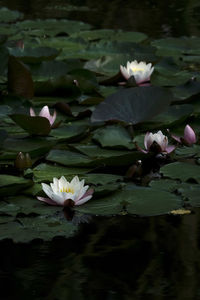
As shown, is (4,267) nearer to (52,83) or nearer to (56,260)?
(56,260)

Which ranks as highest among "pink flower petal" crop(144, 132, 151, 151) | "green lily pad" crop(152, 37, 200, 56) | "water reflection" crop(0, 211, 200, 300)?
"green lily pad" crop(152, 37, 200, 56)

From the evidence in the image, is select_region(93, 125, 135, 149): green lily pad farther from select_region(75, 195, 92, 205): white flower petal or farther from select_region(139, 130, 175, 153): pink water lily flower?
select_region(75, 195, 92, 205): white flower petal

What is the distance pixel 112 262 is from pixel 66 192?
39 centimetres

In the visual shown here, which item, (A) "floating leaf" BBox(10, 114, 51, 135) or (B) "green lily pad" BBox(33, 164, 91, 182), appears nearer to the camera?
(B) "green lily pad" BBox(33, 164, 91, 182)

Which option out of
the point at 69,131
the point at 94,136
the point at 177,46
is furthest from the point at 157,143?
the point at 177,46

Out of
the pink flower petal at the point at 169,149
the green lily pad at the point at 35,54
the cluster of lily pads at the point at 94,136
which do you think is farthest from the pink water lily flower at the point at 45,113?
the green lily pad at the point at 35,54

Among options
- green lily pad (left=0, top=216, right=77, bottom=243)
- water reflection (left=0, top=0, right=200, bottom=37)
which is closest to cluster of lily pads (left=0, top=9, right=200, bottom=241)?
green lily pad (left=0, top=216, right=77, bottom=243)

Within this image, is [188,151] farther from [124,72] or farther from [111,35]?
[111,35]

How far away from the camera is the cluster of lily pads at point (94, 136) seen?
2.17 m

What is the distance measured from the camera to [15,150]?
2.63 m

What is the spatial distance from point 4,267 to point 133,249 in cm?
34

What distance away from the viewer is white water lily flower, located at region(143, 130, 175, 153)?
2510mm

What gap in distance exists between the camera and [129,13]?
5863mm

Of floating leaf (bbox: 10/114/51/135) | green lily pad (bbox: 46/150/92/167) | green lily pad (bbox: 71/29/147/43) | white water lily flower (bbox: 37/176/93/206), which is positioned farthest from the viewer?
green lily pad (bbox: 71/29/147/43)
